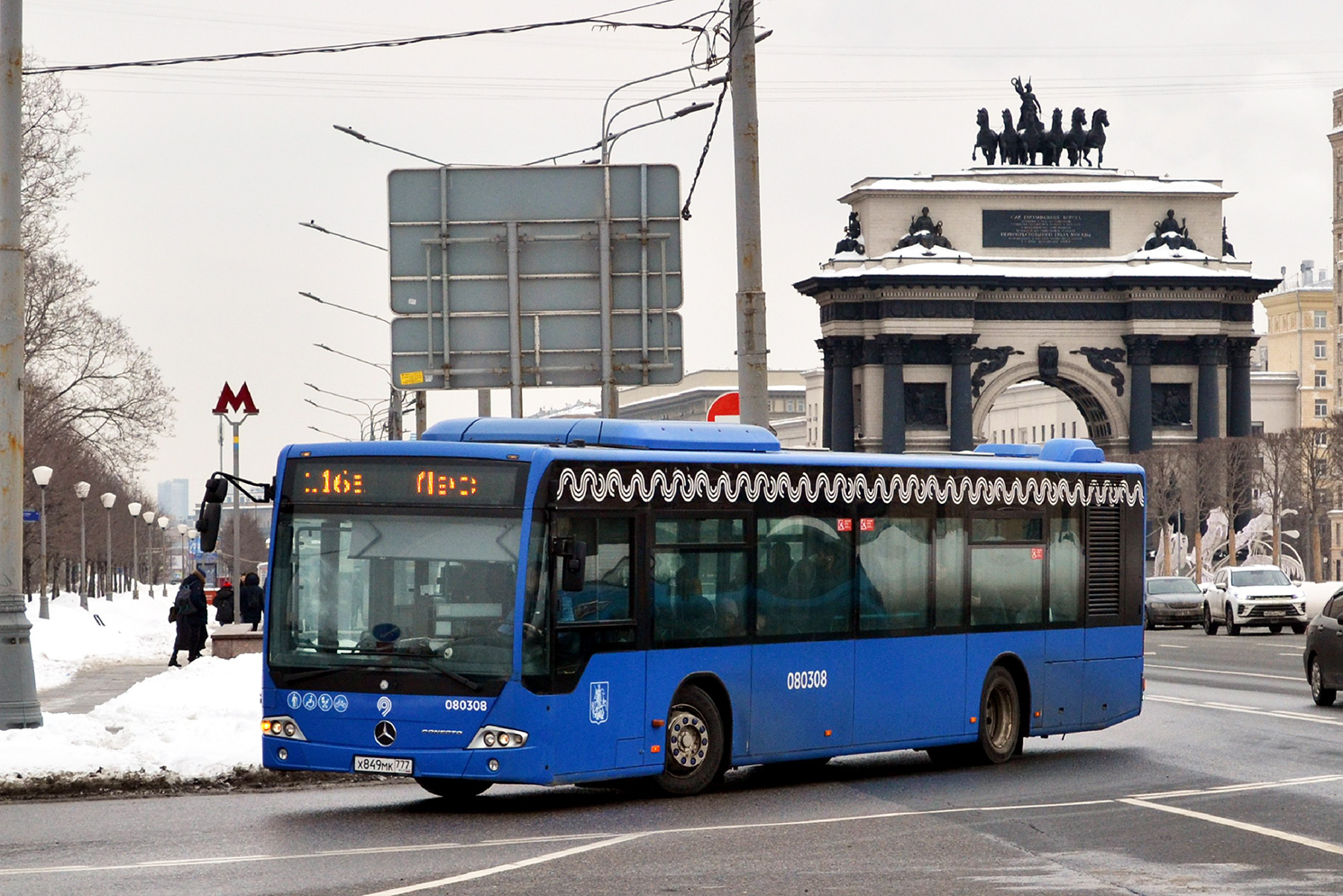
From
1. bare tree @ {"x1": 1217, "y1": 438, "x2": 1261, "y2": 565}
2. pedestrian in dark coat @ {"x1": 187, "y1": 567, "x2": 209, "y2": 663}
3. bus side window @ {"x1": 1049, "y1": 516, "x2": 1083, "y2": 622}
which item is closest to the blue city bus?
bus side window @ {"x1": 1049, "y1": 516, "x2": 1083, "y2": 622}

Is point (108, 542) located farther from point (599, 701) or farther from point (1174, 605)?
point (599, 701)

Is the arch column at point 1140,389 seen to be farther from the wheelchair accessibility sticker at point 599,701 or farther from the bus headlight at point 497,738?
the bus headlight at point 497,738

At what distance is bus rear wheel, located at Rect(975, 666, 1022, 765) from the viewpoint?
17.3 meters

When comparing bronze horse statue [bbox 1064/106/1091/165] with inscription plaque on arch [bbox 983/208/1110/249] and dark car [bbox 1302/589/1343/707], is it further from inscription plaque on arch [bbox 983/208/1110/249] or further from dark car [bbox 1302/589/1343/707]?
dark car [bbox 1302/589/1343/707]

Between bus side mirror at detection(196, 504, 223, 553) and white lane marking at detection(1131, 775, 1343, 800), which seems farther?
white lane marking at detection(1131, 775, 1343, 800)

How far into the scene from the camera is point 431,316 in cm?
2531

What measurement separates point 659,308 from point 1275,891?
15.6 metres

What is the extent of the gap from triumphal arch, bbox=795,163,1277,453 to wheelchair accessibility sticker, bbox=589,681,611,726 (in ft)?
271

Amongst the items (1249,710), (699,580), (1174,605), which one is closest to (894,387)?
(1174,605)

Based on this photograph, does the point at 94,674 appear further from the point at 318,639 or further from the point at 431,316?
the point at 318,639

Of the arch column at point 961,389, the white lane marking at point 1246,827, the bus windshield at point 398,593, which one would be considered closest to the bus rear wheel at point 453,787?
the bus windshield at point 398,593

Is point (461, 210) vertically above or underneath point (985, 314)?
underneath

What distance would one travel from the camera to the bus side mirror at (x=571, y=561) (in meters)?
13.2

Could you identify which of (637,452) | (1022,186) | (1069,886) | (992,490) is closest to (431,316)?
(992,490)
